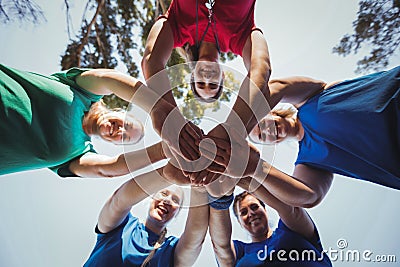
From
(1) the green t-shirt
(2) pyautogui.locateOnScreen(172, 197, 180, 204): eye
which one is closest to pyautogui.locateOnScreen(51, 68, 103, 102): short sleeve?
(1) the green t-shirt

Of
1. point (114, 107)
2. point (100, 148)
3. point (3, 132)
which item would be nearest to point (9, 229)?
point (100, 148)

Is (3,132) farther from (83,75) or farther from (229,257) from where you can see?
(229,257)

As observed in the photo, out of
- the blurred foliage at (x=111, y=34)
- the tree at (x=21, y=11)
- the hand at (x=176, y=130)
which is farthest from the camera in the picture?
the blurred foliage at (x=111, y=34)

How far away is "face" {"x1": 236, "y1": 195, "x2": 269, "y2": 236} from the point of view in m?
1.12

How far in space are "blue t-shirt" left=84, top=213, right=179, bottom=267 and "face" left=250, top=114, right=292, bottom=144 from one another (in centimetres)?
44

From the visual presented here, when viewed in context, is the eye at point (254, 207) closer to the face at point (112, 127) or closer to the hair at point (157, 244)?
the hair at point (157, 244)

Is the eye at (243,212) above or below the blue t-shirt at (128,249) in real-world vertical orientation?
below

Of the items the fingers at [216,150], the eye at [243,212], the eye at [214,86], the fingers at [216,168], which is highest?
the eye at [214,86]

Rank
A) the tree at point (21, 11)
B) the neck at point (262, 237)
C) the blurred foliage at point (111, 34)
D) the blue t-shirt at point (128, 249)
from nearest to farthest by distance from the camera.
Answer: the blue t-shirt at point (128, 249) → the neck at point (262, 237) → the tree at point (21, 11) → the blurred foliage at point (111, 34)

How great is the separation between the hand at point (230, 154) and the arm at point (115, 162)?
0.41 ft

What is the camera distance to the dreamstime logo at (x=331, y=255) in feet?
3.24

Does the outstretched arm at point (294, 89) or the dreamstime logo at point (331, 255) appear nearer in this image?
the outstretched arm at point (294, 89)

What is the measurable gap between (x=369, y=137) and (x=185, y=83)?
1.43 feet

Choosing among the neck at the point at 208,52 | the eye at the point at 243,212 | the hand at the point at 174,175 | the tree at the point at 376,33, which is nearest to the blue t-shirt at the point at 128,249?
the eye at the point at 243,212
